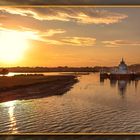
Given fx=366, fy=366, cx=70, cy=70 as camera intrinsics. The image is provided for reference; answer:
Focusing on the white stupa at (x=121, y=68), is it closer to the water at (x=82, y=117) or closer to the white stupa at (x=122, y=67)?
the white stupa at (x=122, y=67)

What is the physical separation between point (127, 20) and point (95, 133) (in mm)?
1818

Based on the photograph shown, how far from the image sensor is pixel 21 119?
233 inches

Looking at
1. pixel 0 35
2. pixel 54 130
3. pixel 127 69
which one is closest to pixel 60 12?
pixel 0 35

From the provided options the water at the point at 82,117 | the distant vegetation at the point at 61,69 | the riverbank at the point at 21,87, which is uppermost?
the distant vegetation at the point at 61,69

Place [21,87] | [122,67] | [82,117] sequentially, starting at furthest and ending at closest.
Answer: [21,87], [82,117], [122,67]

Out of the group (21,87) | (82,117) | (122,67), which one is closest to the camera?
(122,67)

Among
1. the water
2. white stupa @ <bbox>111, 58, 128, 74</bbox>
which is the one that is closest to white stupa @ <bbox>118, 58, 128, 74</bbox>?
white stupa @ <bbox>111, 58, 128, 74</bbox>

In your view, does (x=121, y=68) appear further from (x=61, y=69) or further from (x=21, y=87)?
(x=21, y=87)

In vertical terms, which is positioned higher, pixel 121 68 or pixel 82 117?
pixel 121 68

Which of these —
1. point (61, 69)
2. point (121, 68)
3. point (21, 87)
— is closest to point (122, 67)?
point (121, 68)

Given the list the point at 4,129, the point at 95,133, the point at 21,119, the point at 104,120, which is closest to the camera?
the point at 95,133

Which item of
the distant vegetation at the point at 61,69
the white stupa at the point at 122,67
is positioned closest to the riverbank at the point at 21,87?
the distant vegetation at the point at 61,69

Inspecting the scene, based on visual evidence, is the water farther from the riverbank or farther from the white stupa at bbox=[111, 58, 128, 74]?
the white stupa at bbox=[111, 58, 128, 74]

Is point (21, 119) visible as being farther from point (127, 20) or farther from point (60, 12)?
point (127, 20)
